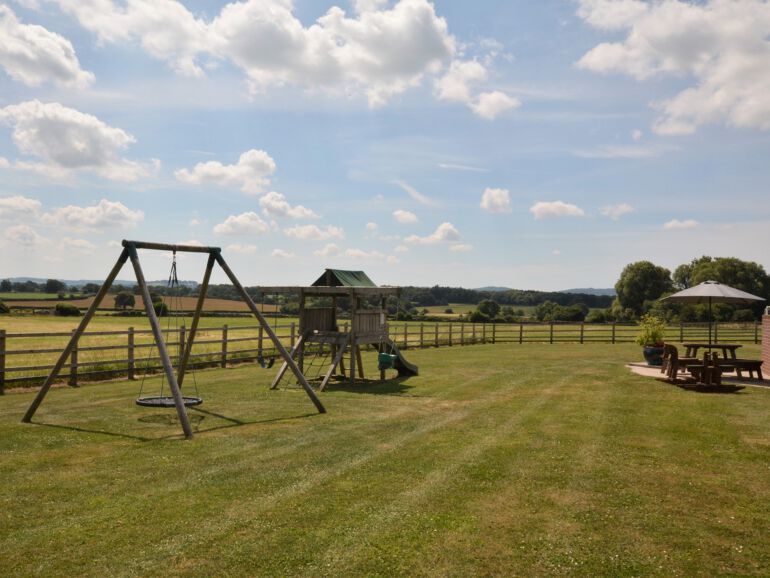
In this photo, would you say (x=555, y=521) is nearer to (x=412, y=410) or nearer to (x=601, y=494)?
(x=601, y=494)

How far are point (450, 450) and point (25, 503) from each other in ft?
17.5

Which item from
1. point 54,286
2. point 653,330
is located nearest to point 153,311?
point 653,330

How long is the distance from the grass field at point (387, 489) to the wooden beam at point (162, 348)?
41cm

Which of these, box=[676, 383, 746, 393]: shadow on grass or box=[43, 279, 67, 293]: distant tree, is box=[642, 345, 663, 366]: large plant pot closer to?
box=[676, 383, 746, 393]: shadow on grass

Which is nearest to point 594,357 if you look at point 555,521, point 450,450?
point 450,450

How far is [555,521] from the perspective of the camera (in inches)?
239

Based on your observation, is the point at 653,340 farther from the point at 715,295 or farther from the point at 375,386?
the point at 375,386

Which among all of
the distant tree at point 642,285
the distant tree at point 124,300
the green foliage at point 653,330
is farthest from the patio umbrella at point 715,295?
the distant tree at point 642,285

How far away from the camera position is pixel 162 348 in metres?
10.3

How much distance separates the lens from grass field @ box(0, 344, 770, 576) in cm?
520

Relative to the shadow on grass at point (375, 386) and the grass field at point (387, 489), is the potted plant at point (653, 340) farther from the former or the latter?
the shadow on grass at point (375, 386)

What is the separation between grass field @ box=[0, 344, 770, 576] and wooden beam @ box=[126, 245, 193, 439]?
0.41m

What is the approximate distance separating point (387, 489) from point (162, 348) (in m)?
5.25

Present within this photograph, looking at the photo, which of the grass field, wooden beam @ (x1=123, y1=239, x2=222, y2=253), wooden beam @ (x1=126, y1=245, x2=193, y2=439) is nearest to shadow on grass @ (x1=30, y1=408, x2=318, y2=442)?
the grass field
